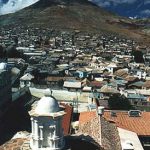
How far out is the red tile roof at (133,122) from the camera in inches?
1161

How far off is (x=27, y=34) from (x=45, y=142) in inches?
6432

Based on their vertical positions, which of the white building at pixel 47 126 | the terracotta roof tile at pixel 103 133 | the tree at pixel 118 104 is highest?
the white building at pixel 47 126

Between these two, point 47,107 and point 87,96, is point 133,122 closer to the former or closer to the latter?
point 47,107

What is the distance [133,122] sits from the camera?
3102 cm

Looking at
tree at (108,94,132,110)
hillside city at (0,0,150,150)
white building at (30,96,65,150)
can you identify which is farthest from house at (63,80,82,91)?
white building at (30,96,65,150)

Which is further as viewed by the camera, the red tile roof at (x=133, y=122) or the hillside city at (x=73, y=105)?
the red tile roof at (x=133, y=122)

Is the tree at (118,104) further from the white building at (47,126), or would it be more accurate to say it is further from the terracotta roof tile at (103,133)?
the white building at (47,126)

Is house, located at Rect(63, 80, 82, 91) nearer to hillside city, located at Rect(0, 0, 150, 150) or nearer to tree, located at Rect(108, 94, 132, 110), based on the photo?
hillside city, located at Rect(0, 0, 150, 150)

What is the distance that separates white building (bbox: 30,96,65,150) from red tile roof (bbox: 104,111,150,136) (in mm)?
13316

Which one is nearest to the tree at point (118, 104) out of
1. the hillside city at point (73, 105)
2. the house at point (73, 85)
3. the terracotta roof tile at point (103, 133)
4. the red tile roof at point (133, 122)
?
the hillside city at point (73, 105)

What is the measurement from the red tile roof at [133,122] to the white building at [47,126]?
1332cm

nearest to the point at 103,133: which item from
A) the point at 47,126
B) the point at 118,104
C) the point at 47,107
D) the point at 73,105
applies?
the point at 47,126

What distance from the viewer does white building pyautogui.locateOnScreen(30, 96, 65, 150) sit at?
16.3 metres

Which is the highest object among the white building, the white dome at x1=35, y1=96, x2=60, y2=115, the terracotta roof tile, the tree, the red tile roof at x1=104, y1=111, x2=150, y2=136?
the white dome at x1=35, y1=96, x2=60, y2=115
